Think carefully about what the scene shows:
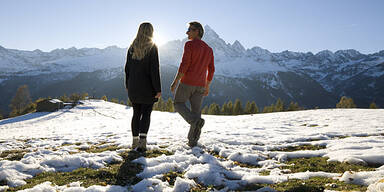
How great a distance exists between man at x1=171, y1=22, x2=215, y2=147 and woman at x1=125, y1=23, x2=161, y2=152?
0.60 metres

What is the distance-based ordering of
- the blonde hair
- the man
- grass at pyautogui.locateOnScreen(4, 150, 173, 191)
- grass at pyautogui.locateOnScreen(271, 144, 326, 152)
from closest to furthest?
grass at pyautogui.locateOnScreen(4, 150, 173, 191), the blonde hair, the man, grass at pyautogui.locateOnScreen(271, 144, 326, 152)

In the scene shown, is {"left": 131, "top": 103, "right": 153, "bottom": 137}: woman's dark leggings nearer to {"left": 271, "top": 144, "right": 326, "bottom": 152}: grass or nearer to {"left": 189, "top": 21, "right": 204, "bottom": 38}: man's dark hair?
{"left": 189, "top": 21, "right": 204, "bottom": 38}: man's dark hair

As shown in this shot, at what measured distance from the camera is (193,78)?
6.23 m

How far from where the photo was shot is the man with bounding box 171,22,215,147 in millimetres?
6141

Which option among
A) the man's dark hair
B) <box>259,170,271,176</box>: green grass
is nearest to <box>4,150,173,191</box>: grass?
<box>259,170,271,176</box>: green grass

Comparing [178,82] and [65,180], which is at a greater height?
[178,82]

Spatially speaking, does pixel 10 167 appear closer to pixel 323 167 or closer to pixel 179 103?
pixel 179 103

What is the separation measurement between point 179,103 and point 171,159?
1.70 meters

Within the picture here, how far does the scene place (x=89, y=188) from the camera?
3457 millimetres

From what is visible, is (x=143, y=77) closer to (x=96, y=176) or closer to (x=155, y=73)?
(x=155, y=73)

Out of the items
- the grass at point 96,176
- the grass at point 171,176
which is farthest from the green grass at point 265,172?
the grass at point 96,176

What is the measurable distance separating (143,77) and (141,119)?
1138mm

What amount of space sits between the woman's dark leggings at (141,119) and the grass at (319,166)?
3.52 m

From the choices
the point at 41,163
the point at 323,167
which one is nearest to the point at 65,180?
the point at 41,163
